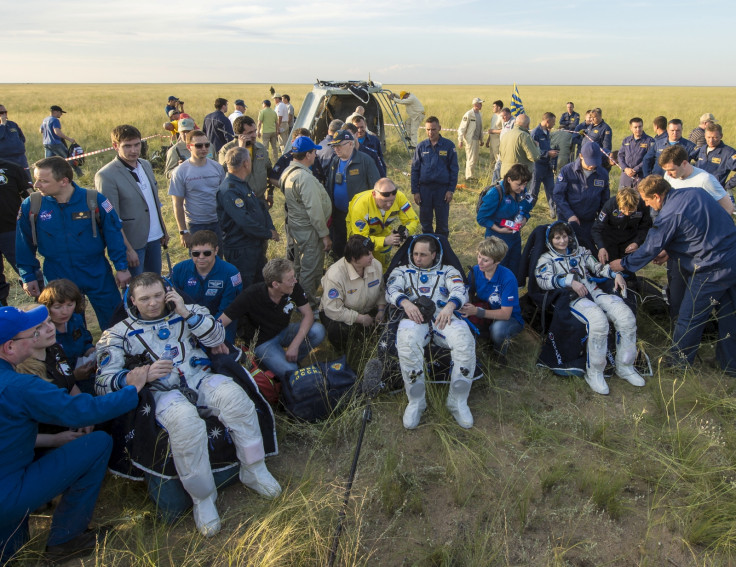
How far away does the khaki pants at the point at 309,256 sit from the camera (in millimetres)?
5387

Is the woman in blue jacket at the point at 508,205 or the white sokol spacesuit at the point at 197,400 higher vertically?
the woman in blue jacket at the point at 508,205

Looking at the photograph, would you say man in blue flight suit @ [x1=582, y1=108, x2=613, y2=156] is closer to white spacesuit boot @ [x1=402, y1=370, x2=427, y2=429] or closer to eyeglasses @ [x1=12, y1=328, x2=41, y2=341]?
white spacesuit boot @ [x1=402, y1=370, x2=427, y2=429]

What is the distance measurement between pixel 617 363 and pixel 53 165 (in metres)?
5.00

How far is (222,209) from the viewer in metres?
4.92

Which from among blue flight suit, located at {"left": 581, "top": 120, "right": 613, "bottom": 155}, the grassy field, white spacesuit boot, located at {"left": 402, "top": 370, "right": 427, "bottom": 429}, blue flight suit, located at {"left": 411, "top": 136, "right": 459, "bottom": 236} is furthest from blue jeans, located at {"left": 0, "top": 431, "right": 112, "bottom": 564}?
blue flight suit, located at {"left": 581, "top": 120, "right": 613, "bottom": 155}

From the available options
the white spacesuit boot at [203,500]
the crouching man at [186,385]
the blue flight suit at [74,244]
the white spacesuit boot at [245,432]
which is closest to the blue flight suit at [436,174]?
the blue flight suit at [74,244]

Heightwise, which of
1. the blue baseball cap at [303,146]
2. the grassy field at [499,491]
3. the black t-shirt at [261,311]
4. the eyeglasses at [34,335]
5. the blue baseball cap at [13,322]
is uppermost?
the blue baseball cap at [303,146]

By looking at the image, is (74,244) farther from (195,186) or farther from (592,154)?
(592,154)

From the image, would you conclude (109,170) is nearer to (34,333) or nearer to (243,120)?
(243,120)

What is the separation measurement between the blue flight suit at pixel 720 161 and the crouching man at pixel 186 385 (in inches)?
285

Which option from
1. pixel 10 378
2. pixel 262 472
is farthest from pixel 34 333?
pixel 262 472

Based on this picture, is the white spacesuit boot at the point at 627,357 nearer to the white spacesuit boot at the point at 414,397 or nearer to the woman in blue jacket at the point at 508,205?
the woman in blue jacket at the point at 508,205

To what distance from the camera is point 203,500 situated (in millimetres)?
2920

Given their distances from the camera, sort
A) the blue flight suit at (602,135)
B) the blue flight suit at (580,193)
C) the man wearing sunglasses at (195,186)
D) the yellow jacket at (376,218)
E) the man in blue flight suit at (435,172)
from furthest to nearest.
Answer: the blue flight suit at (602,135) → the man in blue flight suit at (435,172) → the blue flight suit at (580,193) → the man wearing sunglasses at (195,186) → the yellow jacket at (376,218)
